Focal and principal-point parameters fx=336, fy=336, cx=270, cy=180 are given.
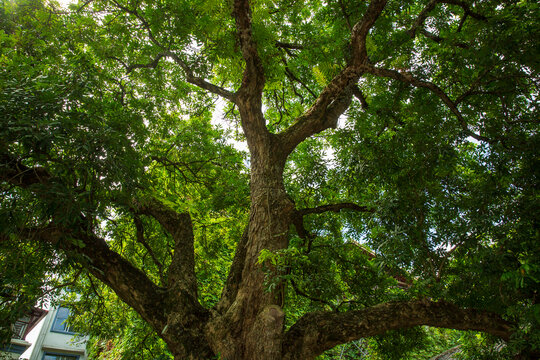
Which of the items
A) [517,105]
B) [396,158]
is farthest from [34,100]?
[517,105]

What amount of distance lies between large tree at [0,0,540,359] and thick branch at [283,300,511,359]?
0.06 ft

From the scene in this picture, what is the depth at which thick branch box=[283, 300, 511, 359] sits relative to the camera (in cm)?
350

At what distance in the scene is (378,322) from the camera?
141 inches

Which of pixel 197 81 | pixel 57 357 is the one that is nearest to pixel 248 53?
pixel 197 81

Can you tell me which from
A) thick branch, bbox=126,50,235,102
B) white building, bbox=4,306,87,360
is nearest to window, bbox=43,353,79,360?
white building, bbox=4,306,87,360

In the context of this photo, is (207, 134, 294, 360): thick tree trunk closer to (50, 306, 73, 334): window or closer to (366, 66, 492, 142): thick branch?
(366, 66, 492, 142): thick branch

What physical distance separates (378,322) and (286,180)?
11.8 feet

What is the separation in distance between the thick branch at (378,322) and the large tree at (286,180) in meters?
0.02

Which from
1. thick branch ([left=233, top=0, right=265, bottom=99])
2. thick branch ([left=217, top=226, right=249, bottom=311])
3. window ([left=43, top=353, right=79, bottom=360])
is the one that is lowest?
window ([left=43, top=353, right=79, bottom=360])

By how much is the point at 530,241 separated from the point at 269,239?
2.55 meters

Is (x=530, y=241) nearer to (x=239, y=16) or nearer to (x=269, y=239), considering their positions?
(x=269, y=239)

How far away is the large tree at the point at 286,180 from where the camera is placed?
10.3 feet

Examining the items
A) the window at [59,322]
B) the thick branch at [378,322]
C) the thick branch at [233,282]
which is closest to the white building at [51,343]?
the window at [59,322]

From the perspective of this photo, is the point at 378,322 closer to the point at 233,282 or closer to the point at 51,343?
the point at 233,282
